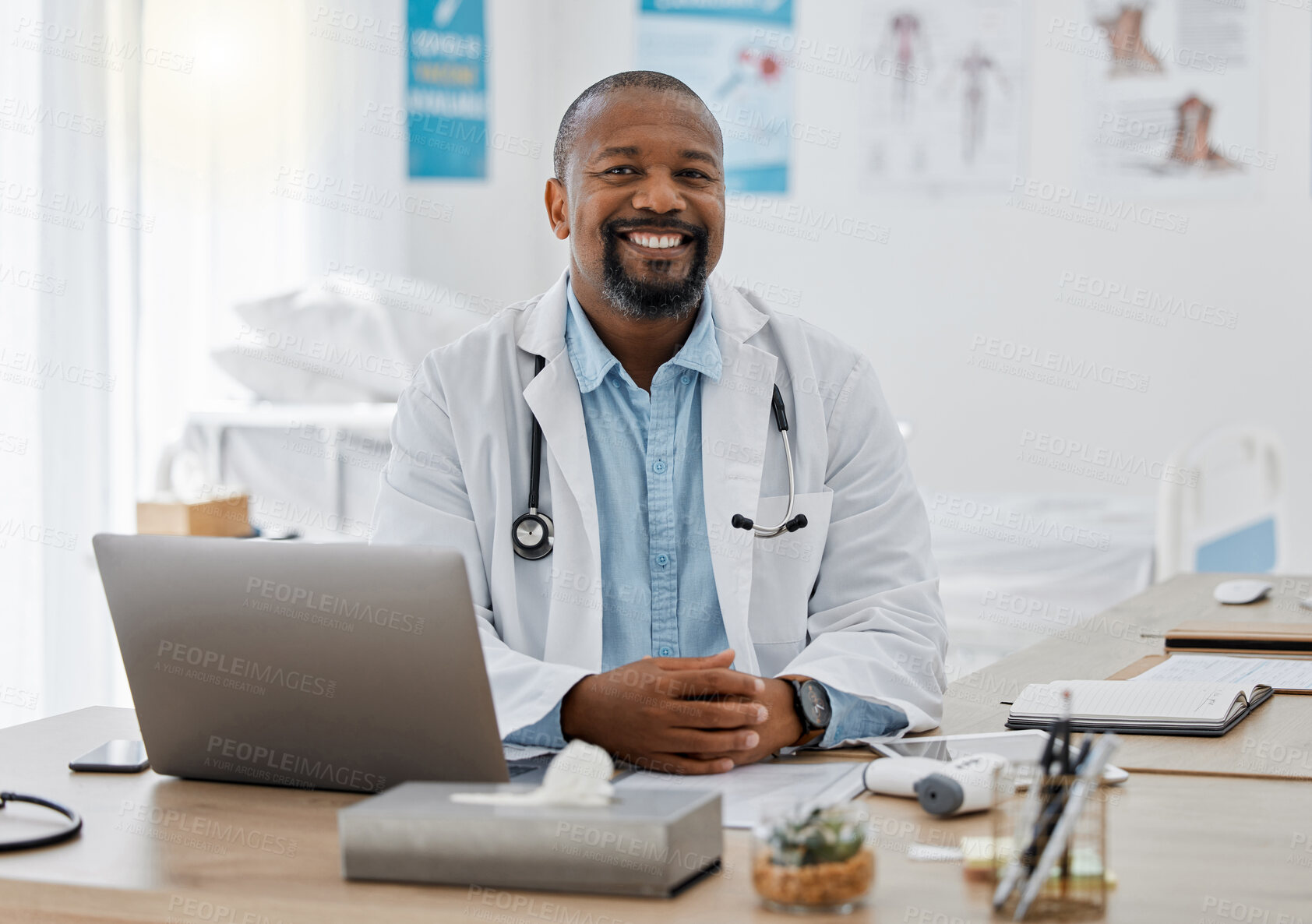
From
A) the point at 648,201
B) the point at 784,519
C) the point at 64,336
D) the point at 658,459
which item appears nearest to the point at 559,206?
the point at 648,201

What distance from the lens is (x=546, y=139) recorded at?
475 cm

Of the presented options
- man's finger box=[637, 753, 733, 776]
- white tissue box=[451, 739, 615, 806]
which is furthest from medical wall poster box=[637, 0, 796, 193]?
white tissue box=[451, 739, 615, 806]

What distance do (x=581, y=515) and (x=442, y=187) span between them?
3.13m

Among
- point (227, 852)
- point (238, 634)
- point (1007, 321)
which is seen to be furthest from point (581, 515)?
point (1007, 321)

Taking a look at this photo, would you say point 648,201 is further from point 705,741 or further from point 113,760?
point 113,760

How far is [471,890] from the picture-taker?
864 millimetres

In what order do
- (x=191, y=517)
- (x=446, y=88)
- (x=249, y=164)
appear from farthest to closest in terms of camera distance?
(x=446, y=88)
(x=249, y=164)
(x=191, y=517)

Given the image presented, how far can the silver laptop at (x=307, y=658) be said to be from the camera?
1.01 meters

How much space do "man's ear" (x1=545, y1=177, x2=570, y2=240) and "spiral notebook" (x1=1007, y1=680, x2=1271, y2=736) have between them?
2.71 ft

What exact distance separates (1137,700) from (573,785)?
2.40ft

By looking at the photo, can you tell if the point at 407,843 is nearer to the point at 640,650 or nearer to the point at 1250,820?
the point at 1250,820

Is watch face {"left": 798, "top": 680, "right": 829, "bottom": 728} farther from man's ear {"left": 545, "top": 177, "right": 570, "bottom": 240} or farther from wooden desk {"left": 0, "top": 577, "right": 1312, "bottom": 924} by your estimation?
man's ear {"left": 545, "top": 177, "right": 570, "bottom": 240}

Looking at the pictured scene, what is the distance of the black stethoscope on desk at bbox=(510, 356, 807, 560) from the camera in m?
1.55

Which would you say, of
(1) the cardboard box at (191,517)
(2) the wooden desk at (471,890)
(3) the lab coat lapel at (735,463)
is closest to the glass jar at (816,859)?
(2) the wooden desk at (471,890)
